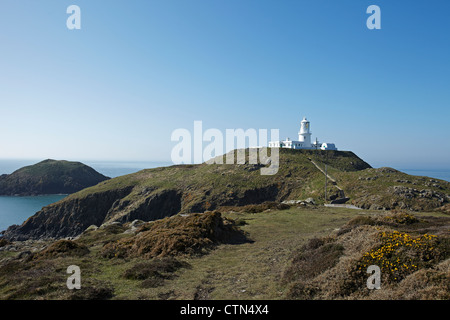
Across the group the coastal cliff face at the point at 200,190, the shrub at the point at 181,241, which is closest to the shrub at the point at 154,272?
the shrub at the point at 181,241

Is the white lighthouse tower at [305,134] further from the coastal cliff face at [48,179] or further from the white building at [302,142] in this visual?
the coastal cliff face at [48,179]

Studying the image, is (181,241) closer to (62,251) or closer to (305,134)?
(62,251)

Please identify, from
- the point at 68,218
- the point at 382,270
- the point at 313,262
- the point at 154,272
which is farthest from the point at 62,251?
the point at 68,218

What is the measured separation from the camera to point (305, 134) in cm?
11600

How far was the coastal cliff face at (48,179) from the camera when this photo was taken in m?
148

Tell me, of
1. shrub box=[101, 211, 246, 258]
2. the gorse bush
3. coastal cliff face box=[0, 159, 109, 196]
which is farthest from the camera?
coastal cliff face box=[0, 159, 109, 196]

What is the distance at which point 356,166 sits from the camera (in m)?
104

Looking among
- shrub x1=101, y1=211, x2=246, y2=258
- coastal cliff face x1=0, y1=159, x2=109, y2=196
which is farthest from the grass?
coastal cliff face x1=0, y1=159, x2=109, y2=196

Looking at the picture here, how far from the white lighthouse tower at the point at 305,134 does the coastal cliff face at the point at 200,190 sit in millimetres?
13890

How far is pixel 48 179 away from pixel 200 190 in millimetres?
126521

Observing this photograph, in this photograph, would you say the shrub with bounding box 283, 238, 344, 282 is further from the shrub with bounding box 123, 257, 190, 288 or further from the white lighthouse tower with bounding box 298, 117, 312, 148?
the white lighthouse tower with bounding box 298, 117, 312, 148

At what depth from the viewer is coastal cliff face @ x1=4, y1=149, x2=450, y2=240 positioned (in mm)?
57781

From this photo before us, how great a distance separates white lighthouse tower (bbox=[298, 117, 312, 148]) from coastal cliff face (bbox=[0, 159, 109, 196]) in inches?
5394

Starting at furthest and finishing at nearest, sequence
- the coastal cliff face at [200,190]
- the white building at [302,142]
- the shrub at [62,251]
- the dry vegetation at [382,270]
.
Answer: the white building at [302,142], the coastal cliff face at [200,190], the shrub at [62,251], the dry vegetation at [382,270]
